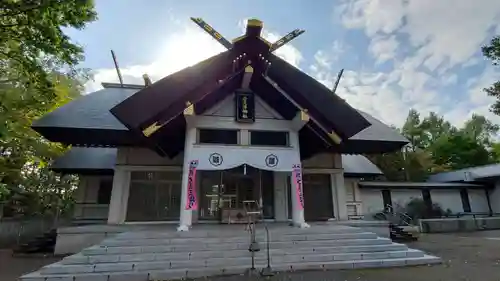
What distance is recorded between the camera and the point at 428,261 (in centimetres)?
635

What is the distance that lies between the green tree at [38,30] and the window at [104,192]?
5.82 m

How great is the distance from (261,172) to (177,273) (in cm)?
549

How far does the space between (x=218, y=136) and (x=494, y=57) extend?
9.10 metres

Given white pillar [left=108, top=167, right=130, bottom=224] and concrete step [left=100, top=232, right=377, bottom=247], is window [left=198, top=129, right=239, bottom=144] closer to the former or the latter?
concrete step [left=100, top=232, right=377, bottom=247]

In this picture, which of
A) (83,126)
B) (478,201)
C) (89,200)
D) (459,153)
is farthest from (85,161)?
(459,153)

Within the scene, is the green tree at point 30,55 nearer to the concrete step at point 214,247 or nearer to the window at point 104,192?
the concrete step at point 214,247

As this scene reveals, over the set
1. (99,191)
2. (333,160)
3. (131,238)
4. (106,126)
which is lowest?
(131,238)

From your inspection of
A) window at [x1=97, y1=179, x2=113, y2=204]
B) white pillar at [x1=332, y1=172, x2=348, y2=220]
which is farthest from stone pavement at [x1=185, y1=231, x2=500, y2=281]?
window at [x1=97, y1=179, x2=113, y2=204]

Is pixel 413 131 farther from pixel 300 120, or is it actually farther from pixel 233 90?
pixel 233 90

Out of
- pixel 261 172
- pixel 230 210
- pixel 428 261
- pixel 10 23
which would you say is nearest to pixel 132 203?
pixel 230 210

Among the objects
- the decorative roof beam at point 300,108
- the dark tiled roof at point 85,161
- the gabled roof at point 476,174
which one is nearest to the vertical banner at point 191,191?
the decorative roof beam at point 300,108

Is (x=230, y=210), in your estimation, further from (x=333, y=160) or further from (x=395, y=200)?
(x=395, y=200)

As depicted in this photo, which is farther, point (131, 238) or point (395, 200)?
point (395, 200)

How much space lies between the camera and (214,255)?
598cm
